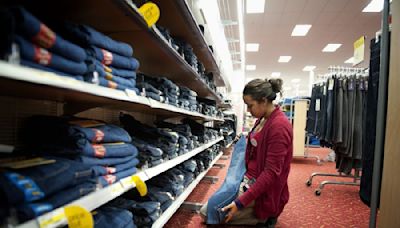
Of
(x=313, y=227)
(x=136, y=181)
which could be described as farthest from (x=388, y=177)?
(x=136, y=181)

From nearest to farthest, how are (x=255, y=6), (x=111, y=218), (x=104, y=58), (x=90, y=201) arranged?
(x=90, y=201) < (x=104, y=58) < (x=111, y=218) < (x=255, y=6)

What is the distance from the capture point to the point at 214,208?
198 cm

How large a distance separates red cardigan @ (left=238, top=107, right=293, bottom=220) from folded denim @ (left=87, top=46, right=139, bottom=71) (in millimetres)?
1088

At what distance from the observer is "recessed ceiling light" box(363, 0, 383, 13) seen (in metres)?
5.99

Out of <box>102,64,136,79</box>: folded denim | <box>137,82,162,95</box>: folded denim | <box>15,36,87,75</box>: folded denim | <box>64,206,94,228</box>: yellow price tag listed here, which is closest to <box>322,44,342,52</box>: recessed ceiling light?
<box>137,82,162,95</box>: folded denim

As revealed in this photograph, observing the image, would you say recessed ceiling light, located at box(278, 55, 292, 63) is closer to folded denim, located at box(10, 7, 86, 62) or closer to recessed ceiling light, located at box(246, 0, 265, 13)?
recessed ceiling light, located at box(246, 0, 265, 13)

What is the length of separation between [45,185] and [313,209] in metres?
2.64

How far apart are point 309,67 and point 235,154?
42.2 ft

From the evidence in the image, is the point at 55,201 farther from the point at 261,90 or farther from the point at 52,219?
the point at 261,90

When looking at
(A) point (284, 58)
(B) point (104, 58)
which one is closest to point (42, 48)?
(B) point (104, 58)

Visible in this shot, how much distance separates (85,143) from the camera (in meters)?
0.93

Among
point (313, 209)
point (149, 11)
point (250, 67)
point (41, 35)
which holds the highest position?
point (250, 67)

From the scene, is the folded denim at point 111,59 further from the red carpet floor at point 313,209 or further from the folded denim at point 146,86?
the red carpet floor at point 313,209

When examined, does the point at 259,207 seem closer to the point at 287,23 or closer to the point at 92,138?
the point at 92,138
